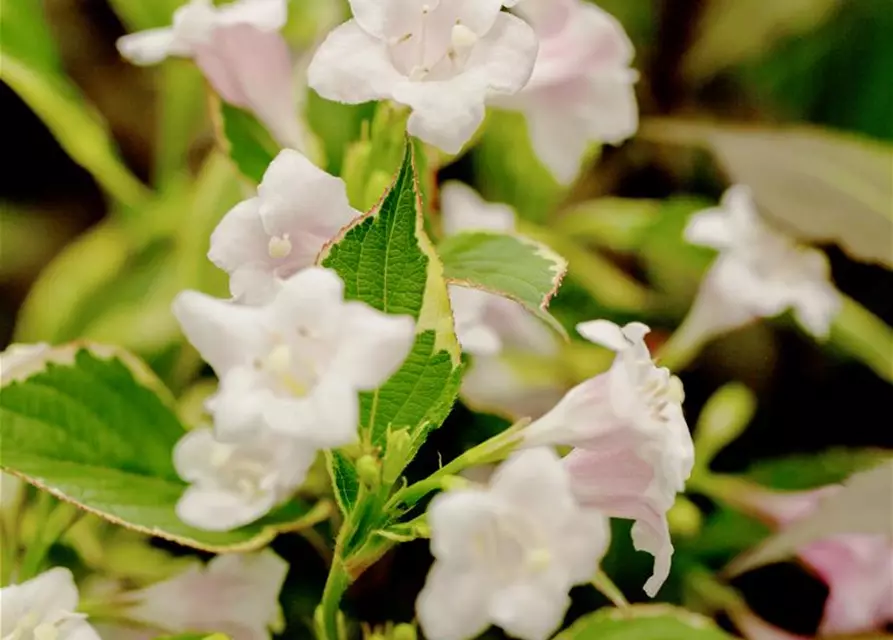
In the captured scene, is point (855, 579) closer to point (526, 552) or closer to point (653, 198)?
point (526, 552)

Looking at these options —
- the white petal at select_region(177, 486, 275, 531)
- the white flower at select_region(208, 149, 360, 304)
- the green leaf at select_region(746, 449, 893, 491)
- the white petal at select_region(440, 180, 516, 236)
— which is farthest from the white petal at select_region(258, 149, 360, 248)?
the green leaf at select_region(746, 449, 893, 491)

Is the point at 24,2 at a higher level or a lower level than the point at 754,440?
higher

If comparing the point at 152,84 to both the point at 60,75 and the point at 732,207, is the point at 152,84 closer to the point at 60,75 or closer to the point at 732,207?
the point at 60,75

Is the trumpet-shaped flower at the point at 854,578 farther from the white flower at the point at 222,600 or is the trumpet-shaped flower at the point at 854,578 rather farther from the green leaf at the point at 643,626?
the white flower at the point at 222,600

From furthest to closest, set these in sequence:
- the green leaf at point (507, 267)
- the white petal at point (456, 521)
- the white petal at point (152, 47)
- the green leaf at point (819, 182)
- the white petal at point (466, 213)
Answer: the green leaf at point (819, 182) → the white petal at point (466, 213) → the white petal at point (152, 47) → the green leaf at point (507, 267) → the white petal at point (456, 521)

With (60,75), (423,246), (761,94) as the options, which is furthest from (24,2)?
(761,94)

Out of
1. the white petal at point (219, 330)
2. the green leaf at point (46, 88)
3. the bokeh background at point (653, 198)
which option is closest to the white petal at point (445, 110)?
the white petal at point (219, 330)
